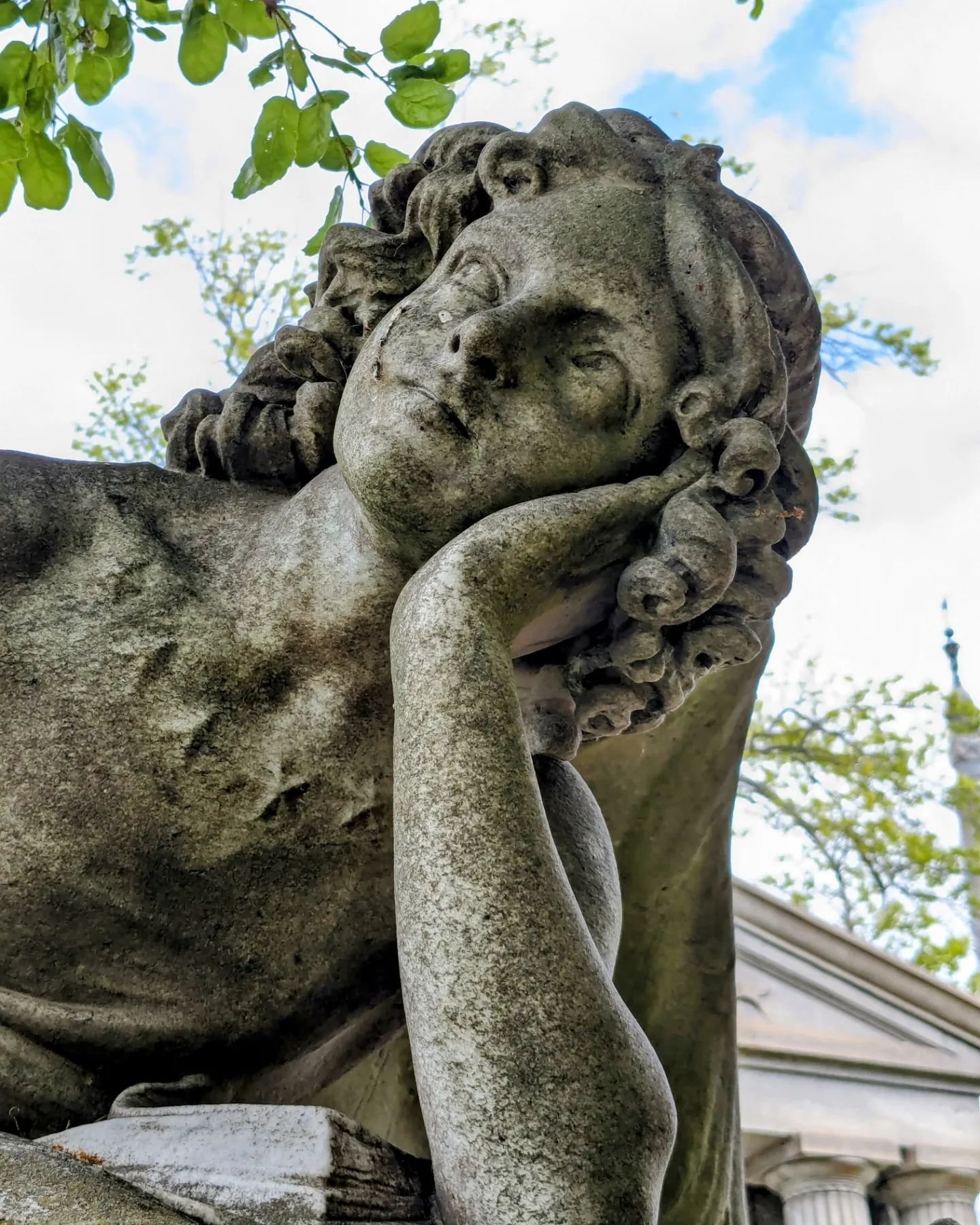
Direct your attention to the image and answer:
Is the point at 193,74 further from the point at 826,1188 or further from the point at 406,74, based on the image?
the point at 826,1188

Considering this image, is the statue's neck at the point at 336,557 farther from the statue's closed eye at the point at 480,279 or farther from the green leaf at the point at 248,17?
the green leaf at the point at 248,17

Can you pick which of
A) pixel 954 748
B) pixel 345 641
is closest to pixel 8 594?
pixel 345 641

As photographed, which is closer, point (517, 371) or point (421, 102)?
point (517, 371)

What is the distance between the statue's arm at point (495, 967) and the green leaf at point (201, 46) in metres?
1.83

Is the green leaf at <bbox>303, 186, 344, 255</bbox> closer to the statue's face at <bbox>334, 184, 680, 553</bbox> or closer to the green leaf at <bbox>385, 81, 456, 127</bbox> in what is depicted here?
the green leaf at <bbox>385, 81, 456, 127</bbox>

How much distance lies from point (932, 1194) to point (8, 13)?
507cm

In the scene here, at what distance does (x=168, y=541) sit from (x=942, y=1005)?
173 inches

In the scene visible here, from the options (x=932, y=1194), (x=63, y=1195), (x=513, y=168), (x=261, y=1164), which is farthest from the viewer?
(x=932, y=1194)

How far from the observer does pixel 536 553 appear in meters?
2.30

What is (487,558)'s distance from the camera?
2271mm

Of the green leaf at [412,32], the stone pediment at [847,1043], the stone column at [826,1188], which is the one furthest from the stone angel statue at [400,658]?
the stone pediment at [847,1043]

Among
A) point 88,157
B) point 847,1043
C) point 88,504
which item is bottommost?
point 88,504

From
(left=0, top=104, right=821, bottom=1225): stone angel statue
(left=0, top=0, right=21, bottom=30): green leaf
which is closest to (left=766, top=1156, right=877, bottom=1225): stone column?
(left=0, top=104, right=821, bottom=1225): stone angel statue

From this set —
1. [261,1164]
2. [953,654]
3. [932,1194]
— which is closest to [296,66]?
[261,1164]
